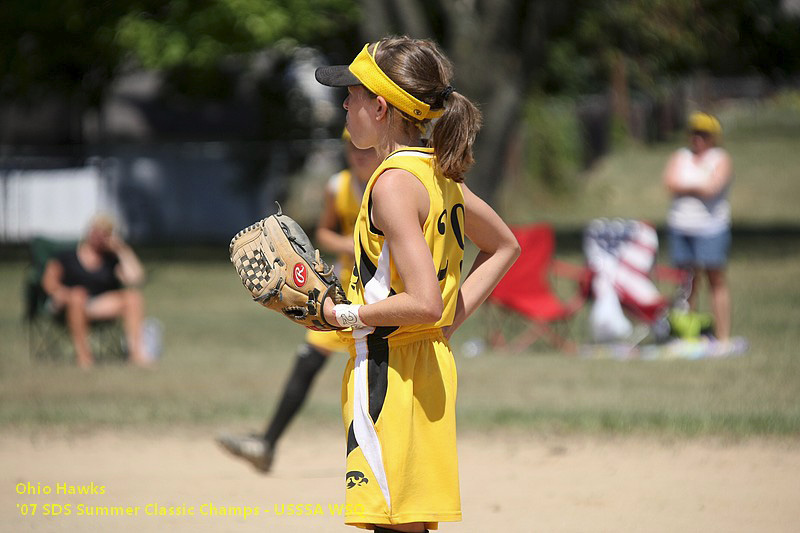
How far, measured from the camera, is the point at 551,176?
96.9ft

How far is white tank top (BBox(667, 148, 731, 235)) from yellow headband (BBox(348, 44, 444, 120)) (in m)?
7.82

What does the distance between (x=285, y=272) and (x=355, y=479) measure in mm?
676

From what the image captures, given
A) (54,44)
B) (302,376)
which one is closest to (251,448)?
(302,376)

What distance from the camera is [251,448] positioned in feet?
21.7

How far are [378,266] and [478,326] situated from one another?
9.75 meters

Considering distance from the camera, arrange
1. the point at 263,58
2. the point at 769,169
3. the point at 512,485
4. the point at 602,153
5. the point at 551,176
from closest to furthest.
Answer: the point at 512,485 < the point at 263,58 < the point at 551,176 < the point at 769,169 < the point at 602,153

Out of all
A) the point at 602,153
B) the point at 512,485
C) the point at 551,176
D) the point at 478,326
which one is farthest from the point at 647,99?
the point at 512,485

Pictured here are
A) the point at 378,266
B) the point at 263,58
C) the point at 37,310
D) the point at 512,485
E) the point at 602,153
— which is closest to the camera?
the point at 378,266

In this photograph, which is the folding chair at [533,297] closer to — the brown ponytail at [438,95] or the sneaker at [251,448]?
the sneaker at [251,448]

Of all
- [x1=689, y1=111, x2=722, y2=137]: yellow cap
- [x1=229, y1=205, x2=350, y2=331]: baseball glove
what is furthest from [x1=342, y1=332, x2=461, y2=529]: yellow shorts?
[x1=689, y1=111, x2=722, y2=137]: yellow cap

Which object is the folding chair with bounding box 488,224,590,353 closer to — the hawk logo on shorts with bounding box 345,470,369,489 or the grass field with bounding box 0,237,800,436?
the grass field with bounding box 0,237,800,436

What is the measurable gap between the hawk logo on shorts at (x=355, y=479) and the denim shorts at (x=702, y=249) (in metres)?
8.02

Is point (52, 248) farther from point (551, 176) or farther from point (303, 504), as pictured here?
point (551, 176)

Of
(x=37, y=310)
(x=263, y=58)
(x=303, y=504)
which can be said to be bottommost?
(x=303, y=504)
